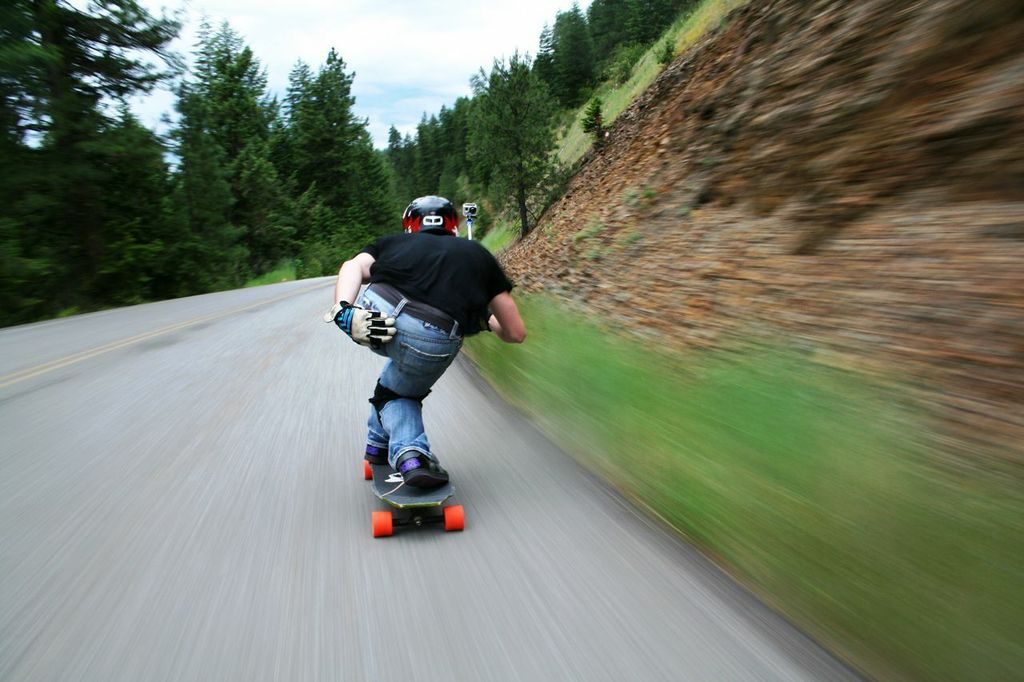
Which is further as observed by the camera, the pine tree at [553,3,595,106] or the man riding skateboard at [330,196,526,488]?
the pine tree at [553,3,595,106]

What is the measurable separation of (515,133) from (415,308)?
32.5 metres

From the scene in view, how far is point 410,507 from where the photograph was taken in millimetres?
3807

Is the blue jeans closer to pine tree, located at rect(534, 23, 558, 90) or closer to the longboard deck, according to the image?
the longboard deck

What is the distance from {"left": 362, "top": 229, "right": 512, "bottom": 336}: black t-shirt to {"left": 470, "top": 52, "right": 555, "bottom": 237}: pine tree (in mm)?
30465

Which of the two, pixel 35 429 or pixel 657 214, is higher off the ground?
pixel 657 214

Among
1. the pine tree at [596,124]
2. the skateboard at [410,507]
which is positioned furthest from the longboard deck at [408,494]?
the pine tree at [596,124]

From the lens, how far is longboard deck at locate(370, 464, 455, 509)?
149 inches

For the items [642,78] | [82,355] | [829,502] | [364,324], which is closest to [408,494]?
[364,324]

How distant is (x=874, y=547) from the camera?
2.56 m

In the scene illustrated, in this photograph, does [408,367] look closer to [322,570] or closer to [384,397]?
[384,397]

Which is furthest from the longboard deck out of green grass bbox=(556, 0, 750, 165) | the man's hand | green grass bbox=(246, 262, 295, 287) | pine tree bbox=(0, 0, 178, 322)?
green grass bbox=(246, 262, 295, 287)

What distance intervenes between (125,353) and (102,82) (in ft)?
58.1

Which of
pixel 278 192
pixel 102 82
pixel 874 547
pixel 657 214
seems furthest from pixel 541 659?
pixel 278 192

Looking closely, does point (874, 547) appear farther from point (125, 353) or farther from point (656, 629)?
point (125, 353)
